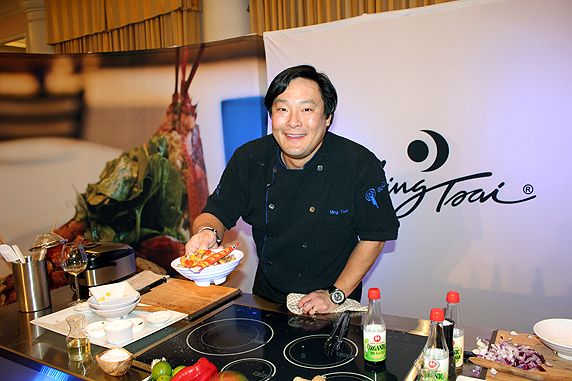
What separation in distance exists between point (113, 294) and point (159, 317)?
0.27 meters

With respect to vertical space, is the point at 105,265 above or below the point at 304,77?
below

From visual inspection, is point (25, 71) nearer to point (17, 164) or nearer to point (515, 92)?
point (17, 164)

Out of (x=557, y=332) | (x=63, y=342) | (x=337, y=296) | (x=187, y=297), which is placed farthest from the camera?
(x=187, y=297)

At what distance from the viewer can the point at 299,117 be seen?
1801 millimetres

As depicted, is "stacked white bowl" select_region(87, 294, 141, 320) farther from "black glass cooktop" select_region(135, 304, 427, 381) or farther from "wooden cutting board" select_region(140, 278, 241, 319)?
"black glass cooktop" select_region(135, 304, 427, 381)

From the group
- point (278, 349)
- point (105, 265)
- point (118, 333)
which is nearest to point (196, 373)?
point (278, 349)

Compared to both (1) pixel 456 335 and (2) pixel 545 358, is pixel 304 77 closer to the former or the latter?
(1) pixel 456 335

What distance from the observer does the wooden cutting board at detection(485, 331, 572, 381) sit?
114cm

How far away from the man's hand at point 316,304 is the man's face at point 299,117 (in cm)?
60

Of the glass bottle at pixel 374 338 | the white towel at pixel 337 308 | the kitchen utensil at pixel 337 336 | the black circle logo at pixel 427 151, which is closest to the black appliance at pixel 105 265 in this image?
the white towel at pixel 337 308

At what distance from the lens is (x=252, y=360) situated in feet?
4.19

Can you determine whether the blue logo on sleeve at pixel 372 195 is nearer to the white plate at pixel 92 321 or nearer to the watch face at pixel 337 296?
the watch face at pixel 337 296

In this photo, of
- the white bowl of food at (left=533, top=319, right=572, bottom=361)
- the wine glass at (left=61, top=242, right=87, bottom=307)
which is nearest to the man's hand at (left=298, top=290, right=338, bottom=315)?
the white bowl of food at (left=533, top=319, right=572, bottom=361)

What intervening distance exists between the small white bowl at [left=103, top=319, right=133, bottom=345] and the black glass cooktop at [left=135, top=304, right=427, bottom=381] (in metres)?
0.13
